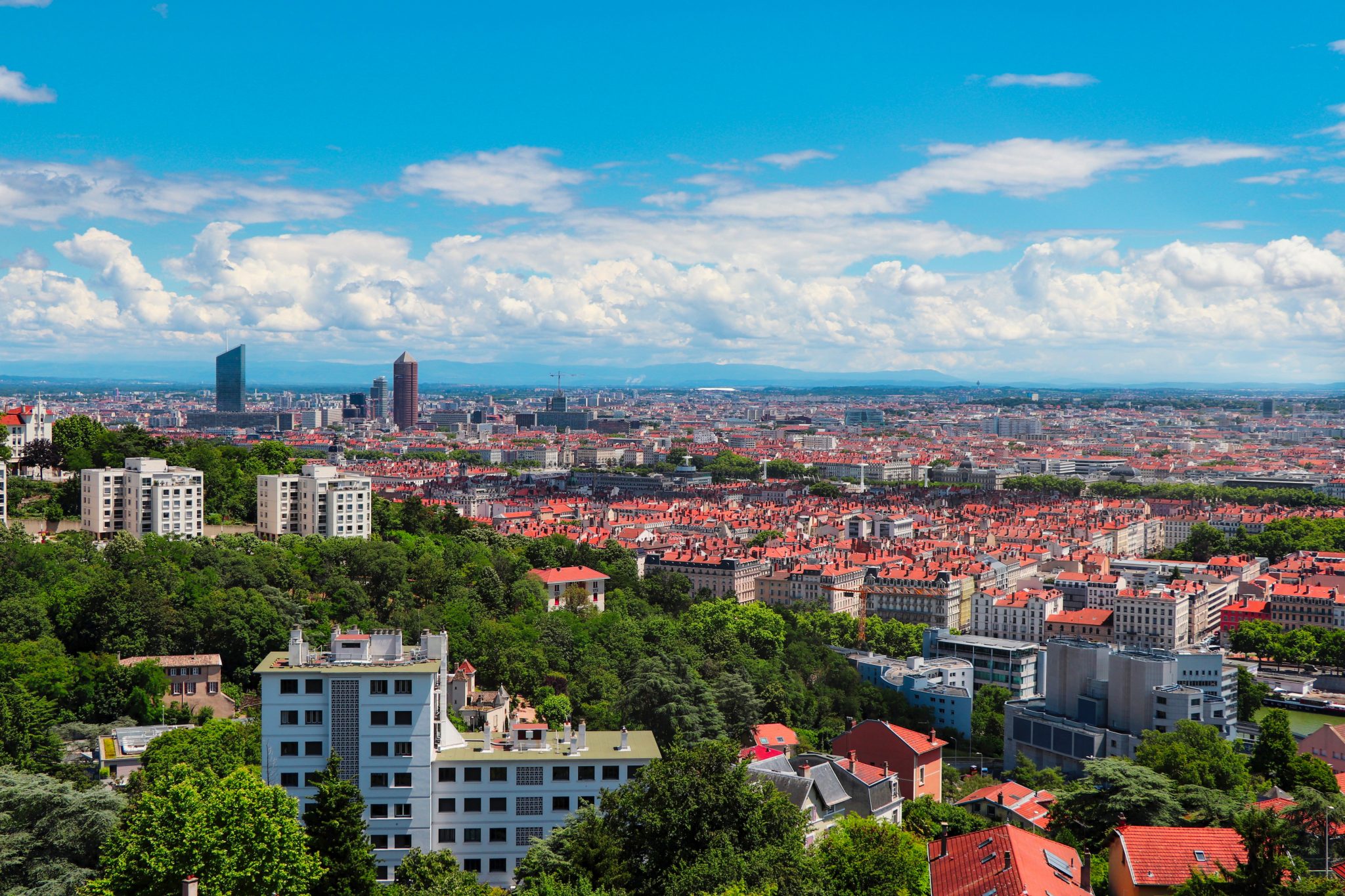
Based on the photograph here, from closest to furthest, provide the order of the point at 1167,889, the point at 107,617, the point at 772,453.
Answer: the point at 1167,889 → the point at 107,617 → the point at 772,453

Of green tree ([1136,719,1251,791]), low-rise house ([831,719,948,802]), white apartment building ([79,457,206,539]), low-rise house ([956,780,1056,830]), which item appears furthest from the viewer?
white apartment building ([79,457,206,539])

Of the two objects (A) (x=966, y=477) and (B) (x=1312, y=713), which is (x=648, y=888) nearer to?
(B) (x=1312, y=713)

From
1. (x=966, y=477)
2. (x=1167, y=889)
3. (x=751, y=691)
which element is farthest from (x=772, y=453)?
(x=1167, y=889)

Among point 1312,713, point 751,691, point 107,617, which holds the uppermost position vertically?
point 107,617

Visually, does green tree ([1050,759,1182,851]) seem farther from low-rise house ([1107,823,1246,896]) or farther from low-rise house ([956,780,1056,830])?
low-rise house ([1107,823,1246,896])

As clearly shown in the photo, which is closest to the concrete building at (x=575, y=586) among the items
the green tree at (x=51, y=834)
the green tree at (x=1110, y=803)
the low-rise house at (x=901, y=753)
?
the low-rise house at (x=901, y=753)

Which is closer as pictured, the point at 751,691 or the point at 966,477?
the point at 751,691

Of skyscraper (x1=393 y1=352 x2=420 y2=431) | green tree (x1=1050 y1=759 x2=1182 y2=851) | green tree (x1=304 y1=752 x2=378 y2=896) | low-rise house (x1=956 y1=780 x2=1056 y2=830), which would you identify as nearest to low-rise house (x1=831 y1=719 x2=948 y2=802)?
low-rise house (x1=956 y1=780 x2=1056 y2=830)

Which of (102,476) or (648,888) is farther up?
(102,476)
